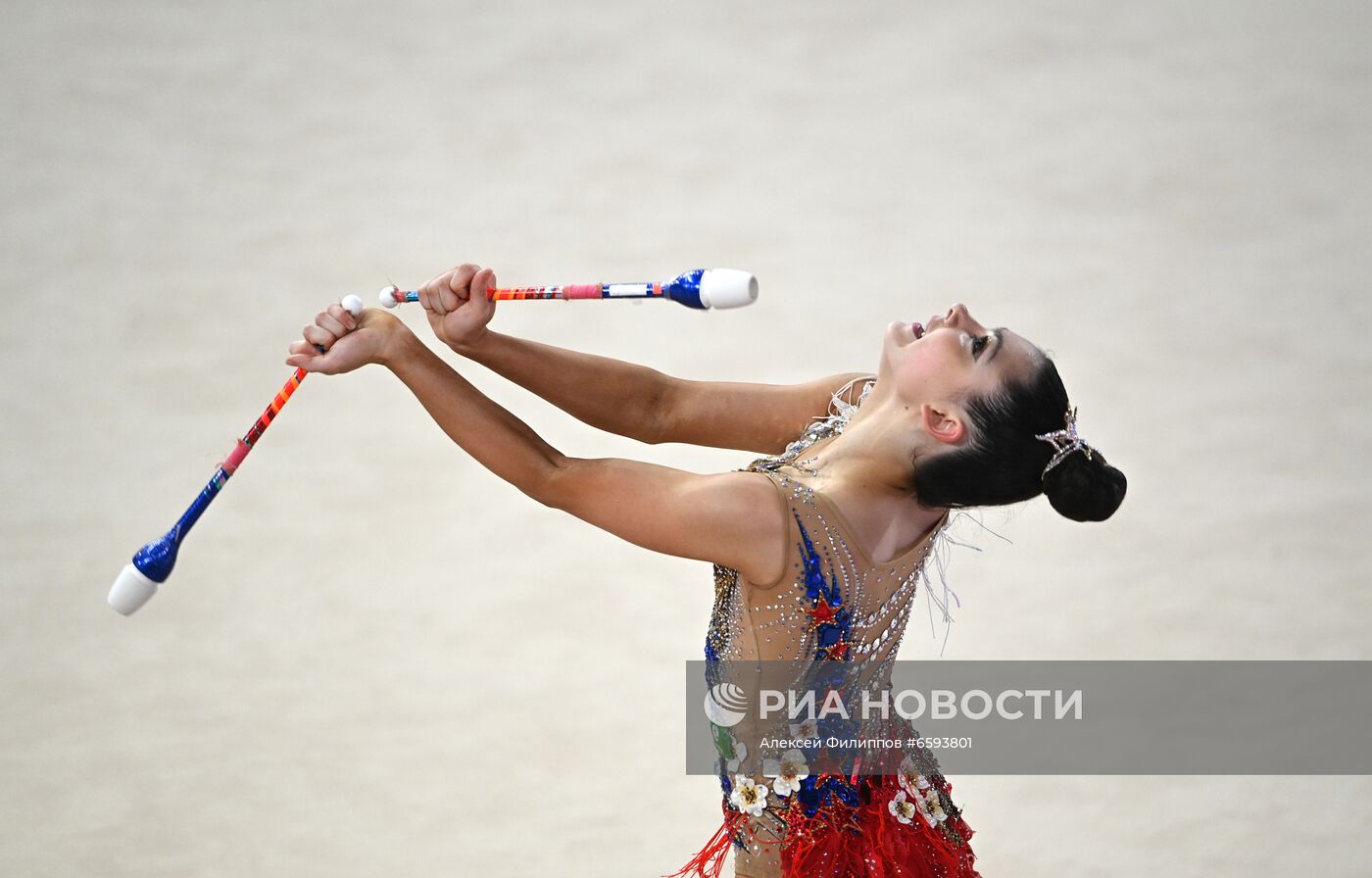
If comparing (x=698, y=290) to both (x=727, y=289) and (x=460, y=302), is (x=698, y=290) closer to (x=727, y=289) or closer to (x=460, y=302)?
(x=727, y=289)

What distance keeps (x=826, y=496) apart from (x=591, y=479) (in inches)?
11.3

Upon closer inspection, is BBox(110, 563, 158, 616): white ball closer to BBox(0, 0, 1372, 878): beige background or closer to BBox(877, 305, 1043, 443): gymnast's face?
BBox(877, 305, 1043, 443): gymnast's face

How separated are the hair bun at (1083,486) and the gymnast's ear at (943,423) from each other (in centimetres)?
12

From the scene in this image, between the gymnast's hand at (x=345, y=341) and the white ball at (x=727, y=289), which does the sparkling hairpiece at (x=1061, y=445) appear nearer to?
the white ball at (x=727, y=289)

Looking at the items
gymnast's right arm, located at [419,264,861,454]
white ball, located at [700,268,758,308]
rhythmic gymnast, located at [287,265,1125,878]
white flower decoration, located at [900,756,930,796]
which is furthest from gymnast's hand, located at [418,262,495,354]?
white flower decoration, located at [900,756,930,796]

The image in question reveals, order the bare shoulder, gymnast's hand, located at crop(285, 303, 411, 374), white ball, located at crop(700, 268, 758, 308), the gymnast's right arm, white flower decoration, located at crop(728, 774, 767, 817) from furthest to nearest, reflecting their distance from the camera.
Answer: the bare shoulder
the gymnast's right arm
white flower decoration, located at crop(728, 774, 767, 817)
gymnast's hand, located at crop(285, 303, 411, 374)
white ball, located at crop(700, 268, 758, 308)

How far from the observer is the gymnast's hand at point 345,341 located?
184cm

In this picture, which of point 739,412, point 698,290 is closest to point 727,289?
point 698,290

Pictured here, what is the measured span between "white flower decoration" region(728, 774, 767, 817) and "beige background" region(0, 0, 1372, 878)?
74.3 inches

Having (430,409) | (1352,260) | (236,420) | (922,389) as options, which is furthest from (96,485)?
(1352,260)

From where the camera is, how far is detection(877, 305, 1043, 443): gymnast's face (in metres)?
1.88

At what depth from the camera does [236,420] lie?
3967mm

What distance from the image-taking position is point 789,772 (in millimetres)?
1942

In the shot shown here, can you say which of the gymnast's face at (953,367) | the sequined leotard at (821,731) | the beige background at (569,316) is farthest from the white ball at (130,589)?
the beige background at (569,316)
